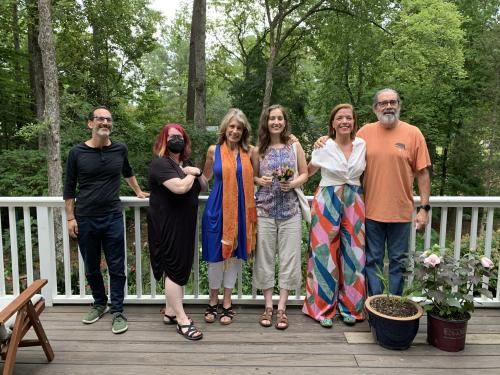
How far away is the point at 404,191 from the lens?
8.86ft

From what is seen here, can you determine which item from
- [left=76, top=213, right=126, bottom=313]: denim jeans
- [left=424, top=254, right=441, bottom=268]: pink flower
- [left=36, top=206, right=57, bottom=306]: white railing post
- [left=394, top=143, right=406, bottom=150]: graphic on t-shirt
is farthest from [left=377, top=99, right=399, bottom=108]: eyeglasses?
[left=36, top=206, right=57, bottom=306]: white railing post

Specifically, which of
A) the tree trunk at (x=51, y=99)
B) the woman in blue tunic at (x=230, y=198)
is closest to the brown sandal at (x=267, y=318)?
the woman in blue tunic at (x=230, y=198)

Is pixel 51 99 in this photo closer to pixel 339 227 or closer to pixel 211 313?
pixel 211 313

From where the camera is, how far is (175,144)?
262 centimetres

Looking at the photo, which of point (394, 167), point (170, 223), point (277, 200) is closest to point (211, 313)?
point (170, 223)

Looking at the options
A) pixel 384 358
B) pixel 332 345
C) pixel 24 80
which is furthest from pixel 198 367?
pixel 24 80

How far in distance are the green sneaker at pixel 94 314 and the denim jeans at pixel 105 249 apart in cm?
12

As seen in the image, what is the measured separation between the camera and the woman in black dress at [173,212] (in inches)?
102

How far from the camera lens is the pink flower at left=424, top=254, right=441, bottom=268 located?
2457 millimetres

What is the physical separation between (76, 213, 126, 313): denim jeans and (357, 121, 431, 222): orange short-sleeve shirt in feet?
6.00

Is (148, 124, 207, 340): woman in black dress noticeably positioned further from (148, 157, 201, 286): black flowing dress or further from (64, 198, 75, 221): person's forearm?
(64, 198, 75, 221): person's forearm

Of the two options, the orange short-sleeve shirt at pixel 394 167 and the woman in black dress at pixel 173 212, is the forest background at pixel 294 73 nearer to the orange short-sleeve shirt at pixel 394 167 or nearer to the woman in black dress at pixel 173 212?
the woman in black dress at pixel 173 212

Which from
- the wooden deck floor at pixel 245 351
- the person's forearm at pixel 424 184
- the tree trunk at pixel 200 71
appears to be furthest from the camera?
the tree trunk at pixel 200 71

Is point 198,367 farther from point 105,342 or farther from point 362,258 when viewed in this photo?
point 362,258
